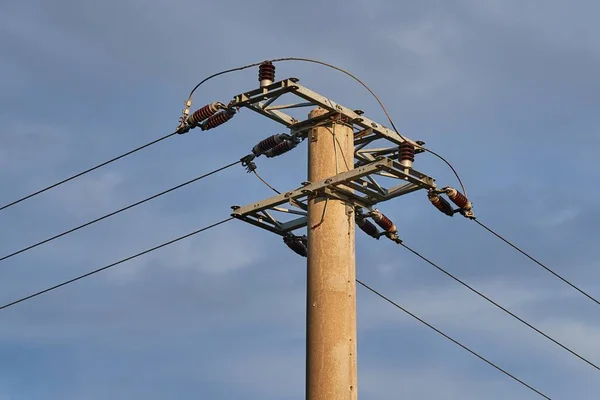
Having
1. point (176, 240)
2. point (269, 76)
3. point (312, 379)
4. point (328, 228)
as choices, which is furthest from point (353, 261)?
point (176, 240)

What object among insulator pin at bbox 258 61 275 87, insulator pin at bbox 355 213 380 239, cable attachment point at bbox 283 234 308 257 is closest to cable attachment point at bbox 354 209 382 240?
insulator pin at bbox 355 213 380 239

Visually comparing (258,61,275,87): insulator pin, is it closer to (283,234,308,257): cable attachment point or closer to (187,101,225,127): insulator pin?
(187,101,225,127): insulator pin

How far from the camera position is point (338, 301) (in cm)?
1519

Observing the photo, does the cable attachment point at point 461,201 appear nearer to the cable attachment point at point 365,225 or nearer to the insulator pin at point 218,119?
the cable attachment point at point 365,225

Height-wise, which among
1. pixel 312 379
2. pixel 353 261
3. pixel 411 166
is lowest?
pixel 312 379

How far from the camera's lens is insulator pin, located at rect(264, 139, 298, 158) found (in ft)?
55.9

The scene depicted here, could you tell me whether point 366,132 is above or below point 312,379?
above

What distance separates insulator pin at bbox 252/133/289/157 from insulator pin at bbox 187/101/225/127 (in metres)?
0.88

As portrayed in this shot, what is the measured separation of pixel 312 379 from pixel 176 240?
4513 millimetres

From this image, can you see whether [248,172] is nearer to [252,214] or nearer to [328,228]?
[252,214]

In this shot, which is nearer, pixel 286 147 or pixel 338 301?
pixel 338 301

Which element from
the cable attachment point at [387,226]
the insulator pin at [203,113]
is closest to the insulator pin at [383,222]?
the cable attachment point at [387,226]

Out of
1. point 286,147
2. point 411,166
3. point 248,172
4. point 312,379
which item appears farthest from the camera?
point 248,172

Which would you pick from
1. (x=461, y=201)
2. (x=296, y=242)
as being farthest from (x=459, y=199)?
(x=296, y=242)
